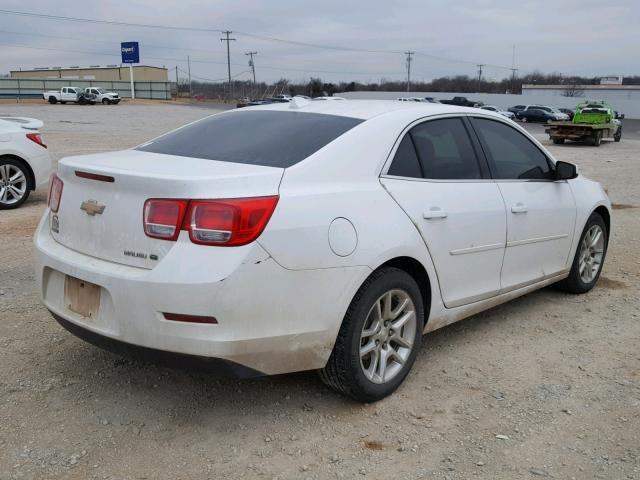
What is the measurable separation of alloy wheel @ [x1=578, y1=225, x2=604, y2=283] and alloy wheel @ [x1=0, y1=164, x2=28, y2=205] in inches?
288

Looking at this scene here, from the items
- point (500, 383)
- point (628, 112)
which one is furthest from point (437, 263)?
point (628, 112)

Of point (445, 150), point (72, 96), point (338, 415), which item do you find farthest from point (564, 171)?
point (72, 96)

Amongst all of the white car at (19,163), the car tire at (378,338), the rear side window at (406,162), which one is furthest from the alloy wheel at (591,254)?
the white car at (19,163)

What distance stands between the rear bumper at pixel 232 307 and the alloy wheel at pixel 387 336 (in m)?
0.32

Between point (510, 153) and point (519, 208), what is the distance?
0.47 m

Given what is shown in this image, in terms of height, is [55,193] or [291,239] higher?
[55,193]

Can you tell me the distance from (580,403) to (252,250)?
204 cm

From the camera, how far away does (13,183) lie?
8789 millimetres

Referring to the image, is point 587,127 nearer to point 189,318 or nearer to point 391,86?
point 189,318

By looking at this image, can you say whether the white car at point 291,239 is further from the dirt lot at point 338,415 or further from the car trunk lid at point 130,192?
the dirt lot at point 338,415

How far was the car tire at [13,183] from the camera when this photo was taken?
8.69m

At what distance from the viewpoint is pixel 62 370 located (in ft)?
12.2

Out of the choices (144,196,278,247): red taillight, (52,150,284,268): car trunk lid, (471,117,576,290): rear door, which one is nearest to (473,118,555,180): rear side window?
(471,117,576,290): rear door

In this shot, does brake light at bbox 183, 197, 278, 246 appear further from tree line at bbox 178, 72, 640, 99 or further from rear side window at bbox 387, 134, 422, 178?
tree line at bbox 178, 72, 640, 99
